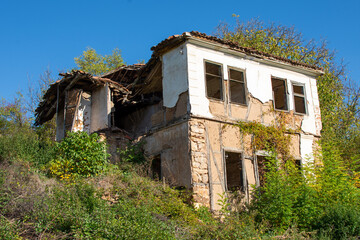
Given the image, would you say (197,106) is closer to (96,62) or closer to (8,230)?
(8,230)

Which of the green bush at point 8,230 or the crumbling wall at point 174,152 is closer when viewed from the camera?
the green bush at point 8,230

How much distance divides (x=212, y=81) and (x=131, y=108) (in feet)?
→ 12.7

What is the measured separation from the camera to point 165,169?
42.4 feet

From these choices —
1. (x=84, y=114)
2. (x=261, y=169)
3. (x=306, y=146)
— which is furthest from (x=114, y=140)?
(x=306, y=146)

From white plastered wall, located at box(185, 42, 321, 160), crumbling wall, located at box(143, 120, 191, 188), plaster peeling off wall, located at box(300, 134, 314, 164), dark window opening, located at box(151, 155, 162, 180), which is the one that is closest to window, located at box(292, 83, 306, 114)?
white plastered wall, located at box(185, 42, 321, 160)

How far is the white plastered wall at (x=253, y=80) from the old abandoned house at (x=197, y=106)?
0.04m

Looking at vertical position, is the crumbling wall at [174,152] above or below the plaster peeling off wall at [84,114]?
below

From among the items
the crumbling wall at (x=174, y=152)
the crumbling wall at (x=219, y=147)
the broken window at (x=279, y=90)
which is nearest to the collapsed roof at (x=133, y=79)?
the broken window at (x=279, y=90)

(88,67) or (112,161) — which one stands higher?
(88,67)

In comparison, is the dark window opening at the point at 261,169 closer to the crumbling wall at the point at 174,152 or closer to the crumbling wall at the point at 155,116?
the crumbling wall at the point at 174,152

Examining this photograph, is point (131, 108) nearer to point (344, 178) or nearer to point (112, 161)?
point (112, 161)

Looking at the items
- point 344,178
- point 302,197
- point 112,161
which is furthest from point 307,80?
point 112,161

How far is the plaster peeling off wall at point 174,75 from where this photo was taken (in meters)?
13.0

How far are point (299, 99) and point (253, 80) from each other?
3002 millimetres
